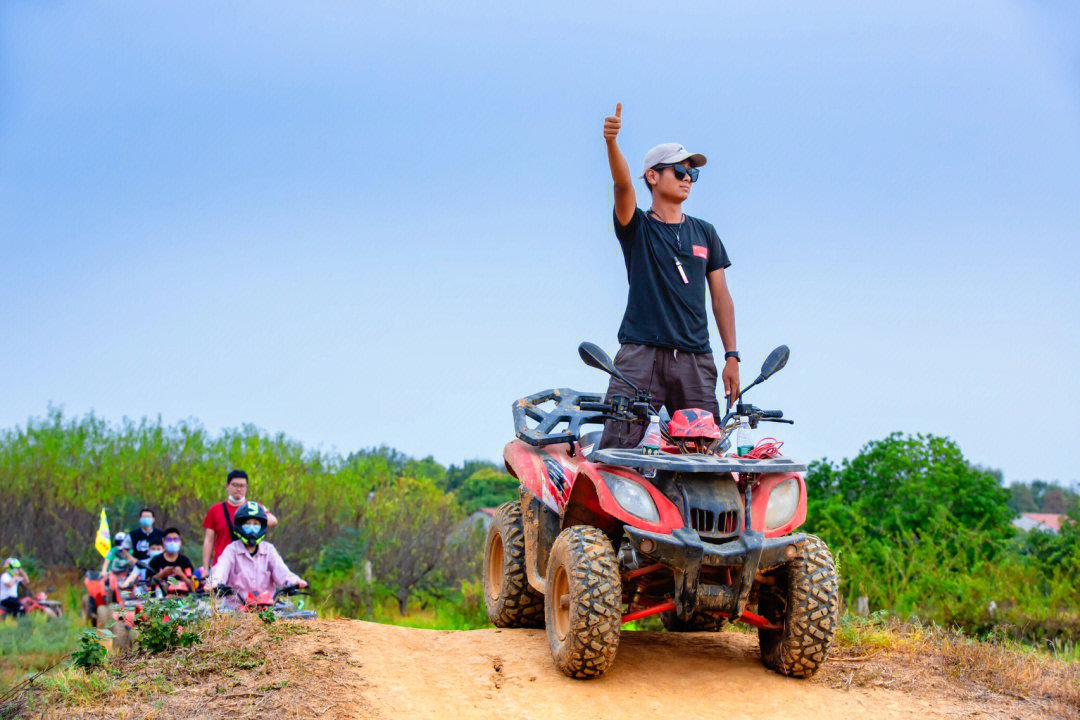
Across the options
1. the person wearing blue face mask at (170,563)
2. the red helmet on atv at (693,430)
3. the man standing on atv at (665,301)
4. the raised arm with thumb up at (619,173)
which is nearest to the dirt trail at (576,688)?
the red helmet on atv at (693,430)

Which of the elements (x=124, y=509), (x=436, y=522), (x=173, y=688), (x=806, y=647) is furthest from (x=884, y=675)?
(x=124, y=509)

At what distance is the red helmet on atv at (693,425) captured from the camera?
18.2ft

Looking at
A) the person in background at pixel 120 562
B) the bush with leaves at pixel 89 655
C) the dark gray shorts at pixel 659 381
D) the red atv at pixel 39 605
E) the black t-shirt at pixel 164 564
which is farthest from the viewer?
A: the red atv at pixel 39 605

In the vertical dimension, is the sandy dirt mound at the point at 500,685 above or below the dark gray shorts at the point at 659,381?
below

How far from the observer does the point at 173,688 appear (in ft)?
18.0

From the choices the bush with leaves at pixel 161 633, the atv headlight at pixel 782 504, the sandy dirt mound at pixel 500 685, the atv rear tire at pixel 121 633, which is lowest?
the atv rear tire at pixel 121 633

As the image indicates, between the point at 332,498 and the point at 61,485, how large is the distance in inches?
247

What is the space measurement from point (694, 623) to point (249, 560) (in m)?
3.46

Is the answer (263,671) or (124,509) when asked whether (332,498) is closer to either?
(124,509)

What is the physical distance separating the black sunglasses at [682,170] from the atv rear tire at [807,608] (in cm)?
235

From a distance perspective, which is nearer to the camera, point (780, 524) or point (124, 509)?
point (780, 524)

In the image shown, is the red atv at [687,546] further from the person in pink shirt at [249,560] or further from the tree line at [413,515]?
the tree line at [413,515]

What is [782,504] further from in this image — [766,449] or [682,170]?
[682,170]

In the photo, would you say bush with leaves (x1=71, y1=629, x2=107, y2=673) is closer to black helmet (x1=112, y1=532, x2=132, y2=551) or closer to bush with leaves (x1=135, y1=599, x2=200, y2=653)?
bush with leaves (x1=135, y1=599, x2=200, y2=653)
